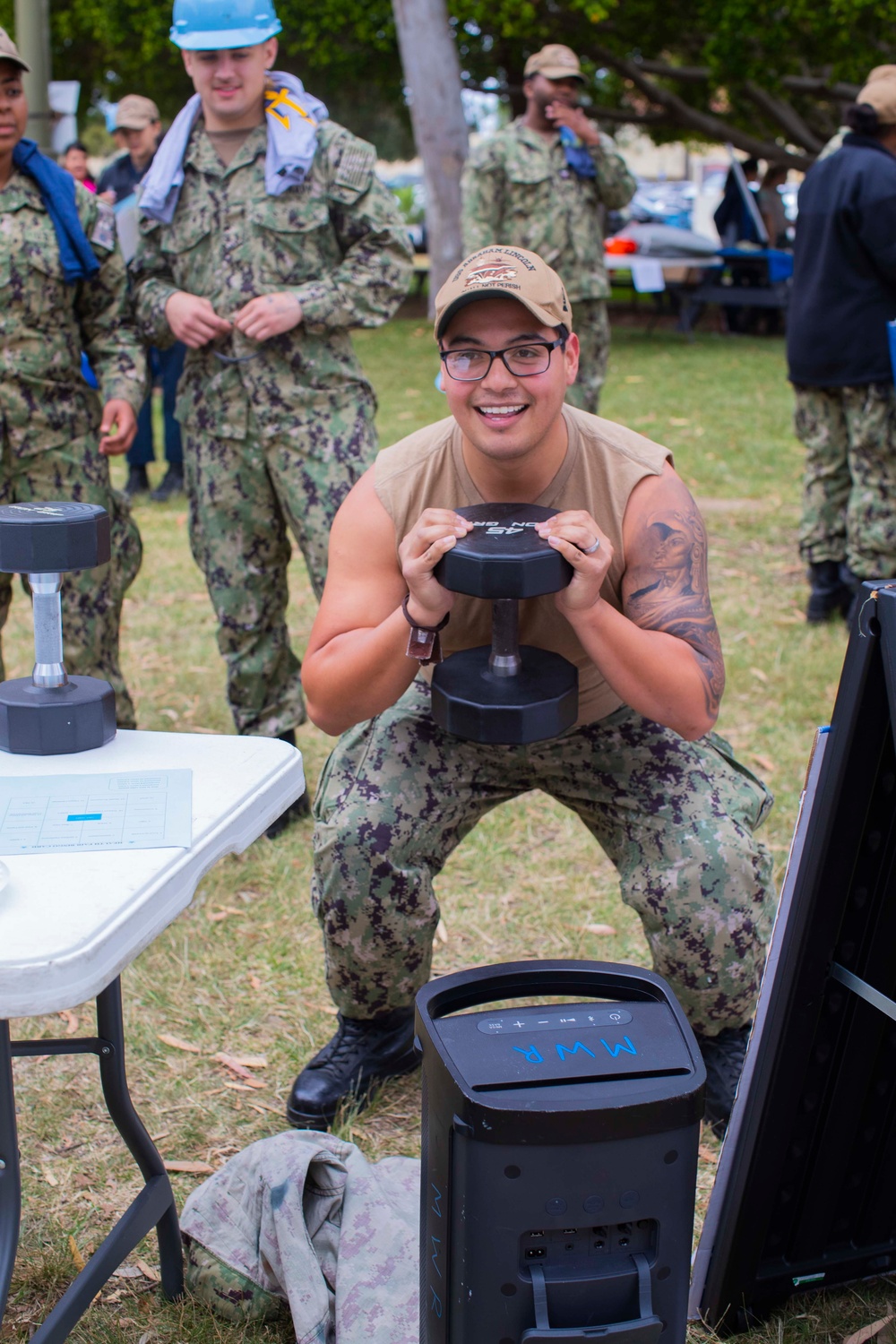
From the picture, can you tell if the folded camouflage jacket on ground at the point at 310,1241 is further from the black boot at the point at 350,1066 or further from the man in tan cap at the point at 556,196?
the man in tan cap at the point at 556,196

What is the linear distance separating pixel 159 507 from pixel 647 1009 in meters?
6.43

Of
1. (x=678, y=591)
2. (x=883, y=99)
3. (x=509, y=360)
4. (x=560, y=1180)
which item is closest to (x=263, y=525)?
(x=509, y=360)

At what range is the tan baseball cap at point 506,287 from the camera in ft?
7.47

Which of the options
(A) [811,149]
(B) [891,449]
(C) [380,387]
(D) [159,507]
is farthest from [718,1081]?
(A) [811,149]

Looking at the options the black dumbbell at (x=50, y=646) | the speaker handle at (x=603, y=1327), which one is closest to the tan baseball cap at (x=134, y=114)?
the black dumbbell at (x=50, y=646)

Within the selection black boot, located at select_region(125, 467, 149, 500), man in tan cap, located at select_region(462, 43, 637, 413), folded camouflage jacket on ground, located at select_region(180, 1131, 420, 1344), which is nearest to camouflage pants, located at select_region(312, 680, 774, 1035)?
folded camouflage jacket on ground, located at select_region(180, 1131, 420, 1344)

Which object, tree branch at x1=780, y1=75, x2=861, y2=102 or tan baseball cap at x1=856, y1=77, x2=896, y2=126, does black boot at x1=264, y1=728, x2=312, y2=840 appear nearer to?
tan baseball cap at x1=856, y1=77, x2=896, y2=126

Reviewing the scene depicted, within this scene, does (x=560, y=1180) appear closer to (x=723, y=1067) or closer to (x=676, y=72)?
(x=723, y=1067)

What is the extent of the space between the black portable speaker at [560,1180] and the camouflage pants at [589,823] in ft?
2.58

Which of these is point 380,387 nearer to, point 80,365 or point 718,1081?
point 80,365

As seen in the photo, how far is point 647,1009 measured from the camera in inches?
68.4

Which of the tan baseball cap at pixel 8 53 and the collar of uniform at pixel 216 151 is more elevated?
the tan baseball cap at pixel 8 53

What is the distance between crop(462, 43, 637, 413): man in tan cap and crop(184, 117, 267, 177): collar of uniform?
3978 mm

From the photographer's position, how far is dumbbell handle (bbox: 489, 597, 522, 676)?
2.21 metres
